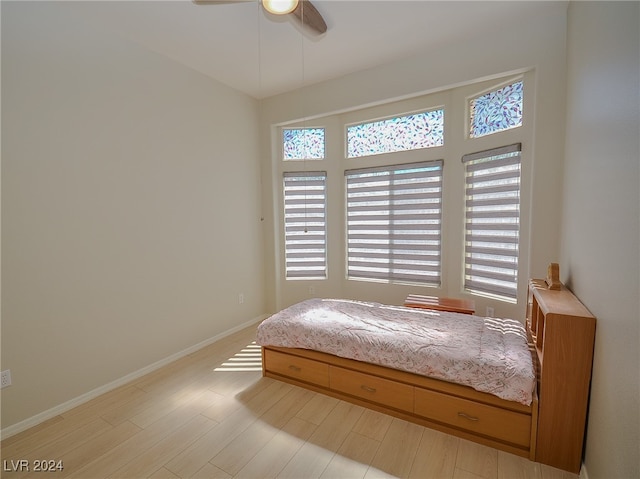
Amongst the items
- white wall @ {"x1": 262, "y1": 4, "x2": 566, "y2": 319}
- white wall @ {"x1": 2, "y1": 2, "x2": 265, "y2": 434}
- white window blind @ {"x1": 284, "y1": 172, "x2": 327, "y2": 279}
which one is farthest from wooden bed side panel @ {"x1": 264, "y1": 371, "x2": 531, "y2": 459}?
white window blind @ {"x1": 284, "y1": 172, "x2": 327, "y2": 279}

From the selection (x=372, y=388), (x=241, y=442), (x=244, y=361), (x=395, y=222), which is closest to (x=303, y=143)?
(x=395, y=222)

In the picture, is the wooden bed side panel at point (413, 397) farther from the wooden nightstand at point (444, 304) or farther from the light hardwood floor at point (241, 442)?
the wooden nightstand at point (444, 304)

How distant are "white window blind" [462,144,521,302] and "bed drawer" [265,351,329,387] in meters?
2.00

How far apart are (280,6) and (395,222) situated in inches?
102

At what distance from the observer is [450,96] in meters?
3.21

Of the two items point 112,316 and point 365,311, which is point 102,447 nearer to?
point 112,316

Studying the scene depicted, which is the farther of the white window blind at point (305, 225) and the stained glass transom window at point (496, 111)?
the white window blind at point (305, 225)

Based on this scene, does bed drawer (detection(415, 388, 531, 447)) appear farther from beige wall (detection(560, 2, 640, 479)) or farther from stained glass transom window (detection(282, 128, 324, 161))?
stained glass transom window (detection(282, 128, 324, 161))

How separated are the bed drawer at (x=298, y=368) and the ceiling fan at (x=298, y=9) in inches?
101

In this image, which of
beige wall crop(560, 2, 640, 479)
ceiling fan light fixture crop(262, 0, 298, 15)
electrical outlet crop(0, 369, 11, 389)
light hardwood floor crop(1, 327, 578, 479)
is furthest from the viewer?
electrical outlet crop(0, 369, 11, 389)

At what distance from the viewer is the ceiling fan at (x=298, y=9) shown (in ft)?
5.72

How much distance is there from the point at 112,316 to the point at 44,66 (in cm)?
201

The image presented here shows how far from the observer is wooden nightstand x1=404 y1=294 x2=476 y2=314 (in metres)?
2.79

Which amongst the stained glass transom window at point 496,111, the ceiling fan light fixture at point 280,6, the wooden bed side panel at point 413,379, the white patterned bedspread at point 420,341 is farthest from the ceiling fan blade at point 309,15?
the wooden bed side panel at point 413,379
